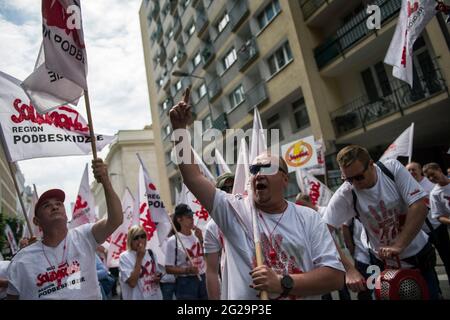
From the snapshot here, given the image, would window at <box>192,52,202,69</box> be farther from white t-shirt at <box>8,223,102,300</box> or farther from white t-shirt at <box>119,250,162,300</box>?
white t-shirt at <box>8,223,102,300</box>

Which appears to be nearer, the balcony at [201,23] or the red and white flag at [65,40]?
the red and white flag at [65,40]

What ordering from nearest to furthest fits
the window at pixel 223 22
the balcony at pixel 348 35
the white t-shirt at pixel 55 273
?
the white t-shirt at pixel 55 273 < the balcony at pixel 348 35 < the window at pixel 223 22

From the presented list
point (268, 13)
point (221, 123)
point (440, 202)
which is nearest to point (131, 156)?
point (221, 123)

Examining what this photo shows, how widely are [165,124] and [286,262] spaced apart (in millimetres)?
30447

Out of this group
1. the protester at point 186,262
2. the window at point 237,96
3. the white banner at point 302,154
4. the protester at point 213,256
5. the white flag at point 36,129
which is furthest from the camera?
the window at point 237,96

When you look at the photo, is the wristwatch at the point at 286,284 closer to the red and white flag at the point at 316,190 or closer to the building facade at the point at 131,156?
the red and white flag at the point at 316,190

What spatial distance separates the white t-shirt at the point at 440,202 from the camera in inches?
206

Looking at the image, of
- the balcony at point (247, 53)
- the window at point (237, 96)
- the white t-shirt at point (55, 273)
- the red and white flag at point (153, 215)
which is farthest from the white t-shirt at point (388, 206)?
the window at point (237, 96)

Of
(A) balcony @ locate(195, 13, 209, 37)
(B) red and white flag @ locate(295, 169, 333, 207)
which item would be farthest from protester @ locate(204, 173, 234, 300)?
(A) balcony @ locate(195, 13, 209, 37)

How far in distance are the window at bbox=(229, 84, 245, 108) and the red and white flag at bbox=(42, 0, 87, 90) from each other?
16.4 meters

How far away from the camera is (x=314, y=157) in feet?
25.3

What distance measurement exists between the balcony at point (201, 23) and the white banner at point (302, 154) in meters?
16.8

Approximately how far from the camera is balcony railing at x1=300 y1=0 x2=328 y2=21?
14.4m
